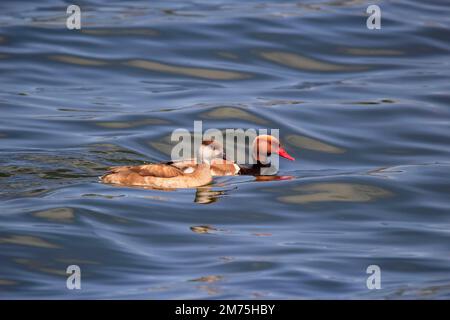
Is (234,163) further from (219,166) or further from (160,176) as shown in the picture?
(160,176)

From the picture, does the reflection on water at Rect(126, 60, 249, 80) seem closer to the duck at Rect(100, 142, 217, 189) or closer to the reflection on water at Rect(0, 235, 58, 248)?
the duck at Rect(100, 142, 217, 189)

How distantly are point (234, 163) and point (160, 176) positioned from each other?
6.54ft

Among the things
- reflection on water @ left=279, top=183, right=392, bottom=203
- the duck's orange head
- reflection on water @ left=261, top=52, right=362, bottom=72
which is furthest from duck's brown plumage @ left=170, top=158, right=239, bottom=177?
reflection on water @ left=261, top=52, right=362, bottom=72

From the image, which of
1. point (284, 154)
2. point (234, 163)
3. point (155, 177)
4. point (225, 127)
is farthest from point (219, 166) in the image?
point (225, 127)

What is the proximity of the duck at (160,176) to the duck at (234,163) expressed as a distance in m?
0.13

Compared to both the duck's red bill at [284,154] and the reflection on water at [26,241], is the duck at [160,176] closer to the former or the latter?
the duck's red bill at [284,154]

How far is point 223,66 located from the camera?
20.4 meters

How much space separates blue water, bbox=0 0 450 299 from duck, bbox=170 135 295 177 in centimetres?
29

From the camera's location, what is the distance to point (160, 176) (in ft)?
45.4

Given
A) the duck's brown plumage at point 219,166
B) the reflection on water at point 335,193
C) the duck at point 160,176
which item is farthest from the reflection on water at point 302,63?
the duck at point 160,176

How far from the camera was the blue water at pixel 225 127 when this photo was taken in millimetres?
11133

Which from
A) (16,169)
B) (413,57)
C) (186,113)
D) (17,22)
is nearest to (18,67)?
(17,22)
